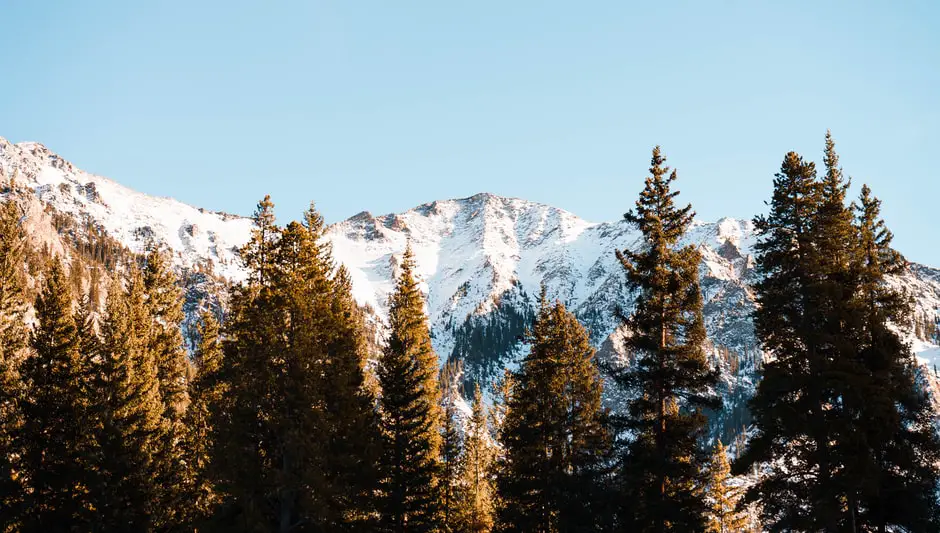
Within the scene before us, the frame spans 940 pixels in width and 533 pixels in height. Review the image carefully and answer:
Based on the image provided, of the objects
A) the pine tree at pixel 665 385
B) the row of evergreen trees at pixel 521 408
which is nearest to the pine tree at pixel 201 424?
the row of evergreen trees at pixel 521 408

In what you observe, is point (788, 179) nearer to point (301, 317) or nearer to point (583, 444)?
point (583, 444)

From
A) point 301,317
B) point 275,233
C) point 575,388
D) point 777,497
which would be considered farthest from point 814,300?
point 275,233

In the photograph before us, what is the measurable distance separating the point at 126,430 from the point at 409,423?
12967 millimetres

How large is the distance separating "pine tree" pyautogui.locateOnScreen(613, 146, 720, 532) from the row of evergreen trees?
8 cm

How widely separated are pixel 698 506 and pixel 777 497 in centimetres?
279

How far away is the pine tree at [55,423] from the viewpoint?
28047 millimetres

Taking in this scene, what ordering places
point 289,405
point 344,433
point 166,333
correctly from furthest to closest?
point 166,333 < point 344,433 < point 289,405

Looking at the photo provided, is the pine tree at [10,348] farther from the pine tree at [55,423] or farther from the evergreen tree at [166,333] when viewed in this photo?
the evergreen tree at [166,333]

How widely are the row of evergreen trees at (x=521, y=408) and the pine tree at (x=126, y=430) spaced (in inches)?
4.0

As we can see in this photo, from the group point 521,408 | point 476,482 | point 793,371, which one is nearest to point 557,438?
point 521,408

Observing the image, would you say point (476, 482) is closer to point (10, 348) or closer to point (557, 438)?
point (557, 438)

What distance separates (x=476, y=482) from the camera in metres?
48.4

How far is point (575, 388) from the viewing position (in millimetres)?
29094

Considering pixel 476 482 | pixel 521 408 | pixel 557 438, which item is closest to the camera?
pixel 557 438
